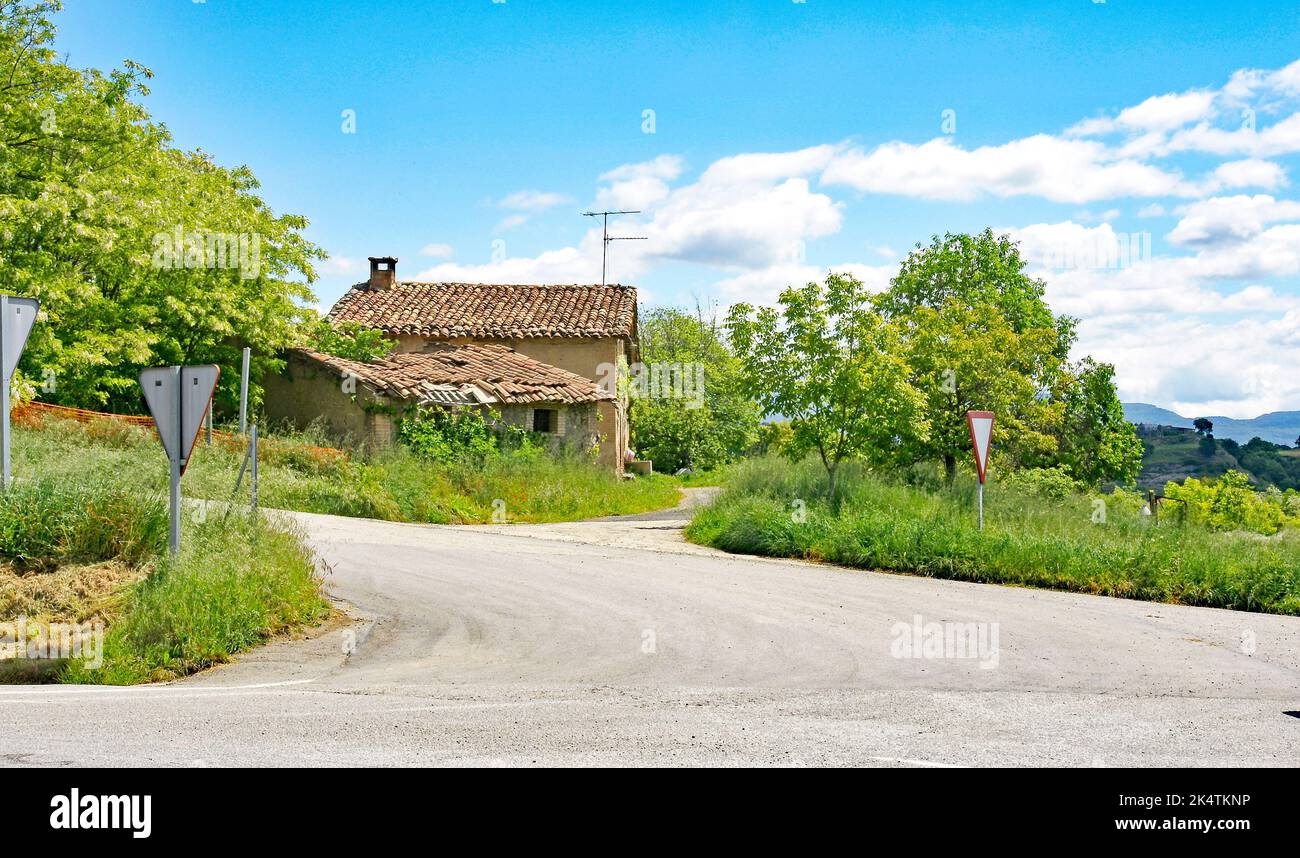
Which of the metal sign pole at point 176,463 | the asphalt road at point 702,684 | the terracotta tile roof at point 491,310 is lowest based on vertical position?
the asphalt road at point 702,684

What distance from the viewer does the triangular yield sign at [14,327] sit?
11258mm

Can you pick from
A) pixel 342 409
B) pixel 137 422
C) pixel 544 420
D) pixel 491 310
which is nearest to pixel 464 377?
pixel 544 420

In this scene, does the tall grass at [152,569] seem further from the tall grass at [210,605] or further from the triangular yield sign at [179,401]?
the triangular yield sign at [179,401]

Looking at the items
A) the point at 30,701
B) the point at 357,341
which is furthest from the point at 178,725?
the point at 357,341

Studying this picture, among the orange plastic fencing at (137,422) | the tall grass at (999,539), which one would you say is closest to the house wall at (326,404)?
the orange plastic fencing at (137,422)

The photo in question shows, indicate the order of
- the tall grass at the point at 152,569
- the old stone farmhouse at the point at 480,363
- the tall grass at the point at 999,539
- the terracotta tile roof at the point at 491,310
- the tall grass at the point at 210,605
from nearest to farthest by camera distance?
the tall grass at the point at 210,605 → the tall grass at the point at 152,569 → the tall grass at the point at 999,539 → the old stone farmhouse at the point at 480,363 → the terracotta tile roof at the point at 491,310

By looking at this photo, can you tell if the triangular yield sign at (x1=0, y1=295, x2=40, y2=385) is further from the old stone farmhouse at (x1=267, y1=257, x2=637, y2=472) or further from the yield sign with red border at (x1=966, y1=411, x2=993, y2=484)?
the old stone farmhouse at (x1=267, y1=257, x2=637, y2=472)

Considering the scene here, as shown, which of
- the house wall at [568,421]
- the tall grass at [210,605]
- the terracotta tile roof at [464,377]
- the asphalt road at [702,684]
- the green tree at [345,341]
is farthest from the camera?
the green tree at [345,341]

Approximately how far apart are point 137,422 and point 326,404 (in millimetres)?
6443

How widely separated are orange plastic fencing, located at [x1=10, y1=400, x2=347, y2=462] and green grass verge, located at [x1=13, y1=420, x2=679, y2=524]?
0.07 meters

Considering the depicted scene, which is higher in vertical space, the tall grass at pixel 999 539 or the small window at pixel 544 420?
the small window at pixel 544 420

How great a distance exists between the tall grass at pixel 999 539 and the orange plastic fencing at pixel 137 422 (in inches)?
377
